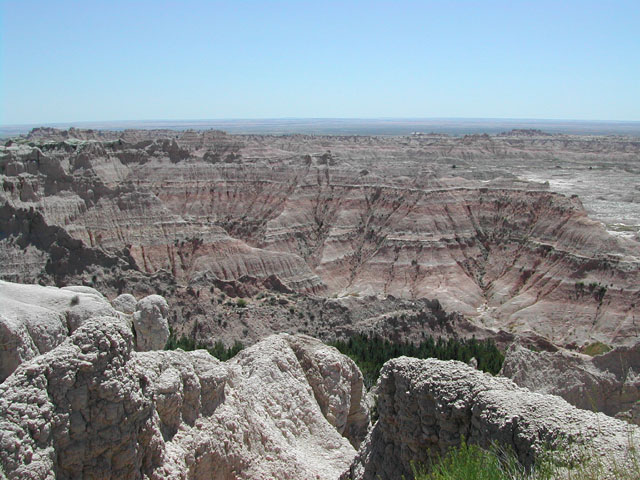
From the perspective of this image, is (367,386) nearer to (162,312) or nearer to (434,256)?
(162,312)

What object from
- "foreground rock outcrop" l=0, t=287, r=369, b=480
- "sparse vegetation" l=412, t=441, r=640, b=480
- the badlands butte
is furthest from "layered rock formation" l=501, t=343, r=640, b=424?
"sparse vegetation" l=412, t=441, r=640, b=480

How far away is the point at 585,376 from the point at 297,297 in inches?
1426

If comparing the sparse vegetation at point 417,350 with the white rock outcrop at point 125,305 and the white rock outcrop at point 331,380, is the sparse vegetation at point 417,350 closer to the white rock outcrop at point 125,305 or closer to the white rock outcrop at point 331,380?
the white rock outcrop at point 331,380

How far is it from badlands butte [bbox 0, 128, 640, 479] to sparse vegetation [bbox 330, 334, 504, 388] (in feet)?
6.79

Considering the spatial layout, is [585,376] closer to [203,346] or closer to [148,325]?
[148,325]

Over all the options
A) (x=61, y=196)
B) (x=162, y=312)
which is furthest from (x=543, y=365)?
(x=61, y=196)

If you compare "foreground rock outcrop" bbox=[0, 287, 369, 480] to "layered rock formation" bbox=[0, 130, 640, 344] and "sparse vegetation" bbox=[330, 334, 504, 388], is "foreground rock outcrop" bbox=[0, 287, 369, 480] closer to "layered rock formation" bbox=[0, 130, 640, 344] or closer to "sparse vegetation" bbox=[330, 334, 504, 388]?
"sparse vegetation" bbox=[330, 334, 504, 388]

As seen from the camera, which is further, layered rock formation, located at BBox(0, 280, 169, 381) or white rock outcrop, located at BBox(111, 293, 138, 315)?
white rock outcrop, located at BBox(111, 293, 138, 315)

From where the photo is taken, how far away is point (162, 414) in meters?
13.4

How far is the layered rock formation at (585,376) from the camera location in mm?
25078

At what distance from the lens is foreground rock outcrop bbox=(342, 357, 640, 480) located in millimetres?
11234

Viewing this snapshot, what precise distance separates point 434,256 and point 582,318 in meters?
21.7

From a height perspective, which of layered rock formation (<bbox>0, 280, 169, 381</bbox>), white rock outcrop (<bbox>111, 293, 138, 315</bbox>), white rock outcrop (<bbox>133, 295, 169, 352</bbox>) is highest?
layered rock formation (<bbox>0, 280, 169, 381</bbox>)

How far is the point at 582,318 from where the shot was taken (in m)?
61.0
